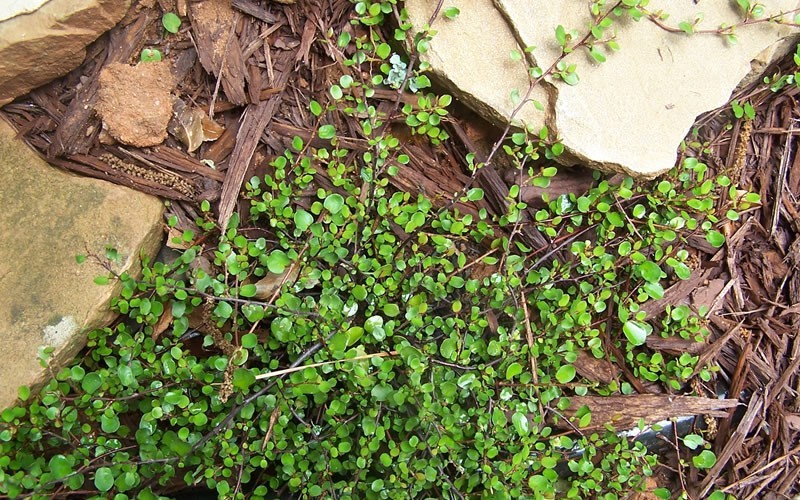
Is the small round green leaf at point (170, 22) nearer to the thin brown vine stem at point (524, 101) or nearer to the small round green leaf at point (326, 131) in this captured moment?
the small round green leaf at point (326, 131)

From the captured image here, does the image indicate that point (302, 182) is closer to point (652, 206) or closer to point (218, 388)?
point (218, 388)

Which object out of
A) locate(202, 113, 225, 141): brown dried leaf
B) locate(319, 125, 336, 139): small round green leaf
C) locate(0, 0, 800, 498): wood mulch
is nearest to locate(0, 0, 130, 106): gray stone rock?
locate(0, 0, 800, 498): wood mulch

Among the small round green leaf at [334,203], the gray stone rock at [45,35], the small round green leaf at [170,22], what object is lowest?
the small round green leaf at [334,203]

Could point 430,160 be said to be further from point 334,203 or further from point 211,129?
point 211,129

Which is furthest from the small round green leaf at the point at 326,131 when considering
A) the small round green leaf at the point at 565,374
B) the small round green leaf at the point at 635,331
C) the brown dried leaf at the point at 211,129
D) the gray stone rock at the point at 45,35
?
the small round green leaf at the point at 635,331

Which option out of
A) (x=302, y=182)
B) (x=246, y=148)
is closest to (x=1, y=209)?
(x=246, y=148)

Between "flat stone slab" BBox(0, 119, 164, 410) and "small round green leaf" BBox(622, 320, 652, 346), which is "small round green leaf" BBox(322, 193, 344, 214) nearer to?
"flat stone slab" BBox(0, 119, 164, 410)
